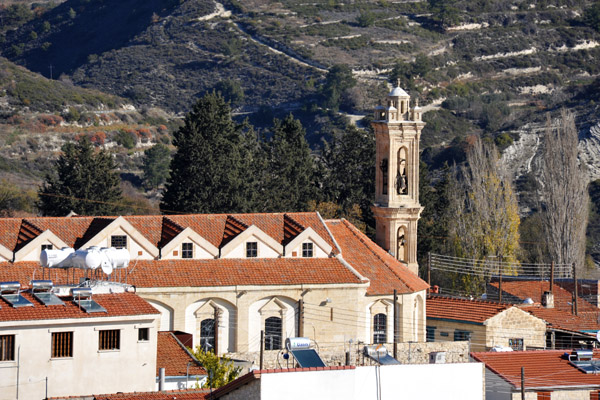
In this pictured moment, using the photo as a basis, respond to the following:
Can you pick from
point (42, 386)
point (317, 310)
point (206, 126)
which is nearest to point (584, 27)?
point (206, 126)

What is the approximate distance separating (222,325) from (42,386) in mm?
14852

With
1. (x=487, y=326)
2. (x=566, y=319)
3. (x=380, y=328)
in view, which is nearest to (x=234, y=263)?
(x=380, y=328)

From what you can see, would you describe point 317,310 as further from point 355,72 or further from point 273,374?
point 355,72

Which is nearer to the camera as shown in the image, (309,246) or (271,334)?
(271,334)

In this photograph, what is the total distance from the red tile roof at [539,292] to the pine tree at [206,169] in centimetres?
1511

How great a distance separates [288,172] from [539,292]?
1942cm

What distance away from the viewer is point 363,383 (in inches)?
1367

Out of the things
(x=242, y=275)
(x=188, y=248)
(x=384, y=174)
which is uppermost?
(x=384, y=174)

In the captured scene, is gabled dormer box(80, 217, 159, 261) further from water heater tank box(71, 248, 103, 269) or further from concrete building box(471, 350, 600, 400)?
concrete building box(471, 350, 600, 400)

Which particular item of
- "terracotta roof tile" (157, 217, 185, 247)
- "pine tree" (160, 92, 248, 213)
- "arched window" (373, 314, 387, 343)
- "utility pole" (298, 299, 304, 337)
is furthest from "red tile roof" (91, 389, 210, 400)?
"pine tree" (160, 92, 248, 213)

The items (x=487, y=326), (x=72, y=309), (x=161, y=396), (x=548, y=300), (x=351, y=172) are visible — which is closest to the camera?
(x=161, y=396)

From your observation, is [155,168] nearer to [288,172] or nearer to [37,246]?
[288,172]

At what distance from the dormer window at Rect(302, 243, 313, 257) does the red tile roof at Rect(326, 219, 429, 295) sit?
1897 millimetres

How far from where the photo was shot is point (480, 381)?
36719 millimetres
